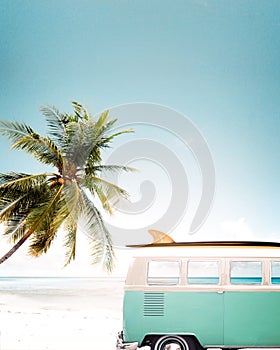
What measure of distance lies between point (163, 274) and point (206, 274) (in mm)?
806

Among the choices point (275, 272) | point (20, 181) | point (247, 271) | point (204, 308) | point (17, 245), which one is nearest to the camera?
point (204, 308)

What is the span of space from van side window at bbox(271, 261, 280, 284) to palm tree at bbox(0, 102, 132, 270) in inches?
316

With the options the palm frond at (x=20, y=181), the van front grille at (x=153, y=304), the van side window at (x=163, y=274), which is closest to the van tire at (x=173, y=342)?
the van front grille at (x=153, y=304)

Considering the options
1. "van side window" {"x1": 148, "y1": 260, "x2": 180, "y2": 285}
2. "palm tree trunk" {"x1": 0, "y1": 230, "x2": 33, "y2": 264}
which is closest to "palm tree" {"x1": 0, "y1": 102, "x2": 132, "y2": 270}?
"palm tree trunk" {"x1": 0, "y1": 230, "x2": 33, "y2": 264}

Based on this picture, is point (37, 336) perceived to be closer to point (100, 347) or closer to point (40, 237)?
point (100, 347)

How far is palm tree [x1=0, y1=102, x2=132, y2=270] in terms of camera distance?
48.4 ft

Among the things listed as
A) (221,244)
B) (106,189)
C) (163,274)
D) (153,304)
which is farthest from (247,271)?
(106,189)

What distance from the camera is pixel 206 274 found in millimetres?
7613

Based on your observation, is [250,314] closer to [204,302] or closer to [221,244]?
[204,302]

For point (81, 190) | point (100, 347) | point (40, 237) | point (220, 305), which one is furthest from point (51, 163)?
point (220, 305)

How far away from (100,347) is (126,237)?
669 centimetres

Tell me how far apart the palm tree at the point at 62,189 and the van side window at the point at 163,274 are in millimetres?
7071

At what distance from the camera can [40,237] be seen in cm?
1525

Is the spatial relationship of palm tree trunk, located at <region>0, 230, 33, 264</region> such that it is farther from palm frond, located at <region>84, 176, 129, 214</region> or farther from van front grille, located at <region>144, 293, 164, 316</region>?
van front grille, located at <region>144, 293, 164, 316</region>
